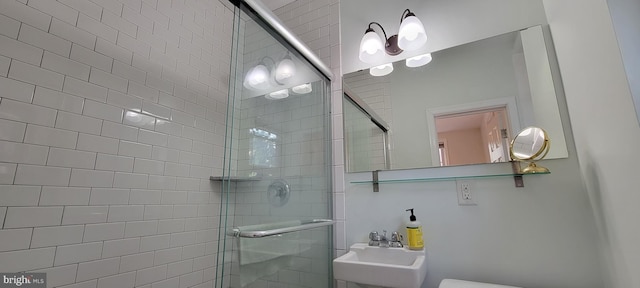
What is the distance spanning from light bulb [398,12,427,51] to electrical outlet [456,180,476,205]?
2.78ft

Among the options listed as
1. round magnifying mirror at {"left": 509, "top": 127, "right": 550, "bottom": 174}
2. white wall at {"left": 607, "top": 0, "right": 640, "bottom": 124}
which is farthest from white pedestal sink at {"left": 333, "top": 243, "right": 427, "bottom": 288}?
white wall at {"left": 607, "top": 0, "right": 640, "bottom": 124}

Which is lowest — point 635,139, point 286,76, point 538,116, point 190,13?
point 635,139

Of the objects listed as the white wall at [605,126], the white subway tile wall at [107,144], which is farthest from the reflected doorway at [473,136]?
the white subway tile wall at [107,144]

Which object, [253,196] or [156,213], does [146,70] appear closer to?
[156,213]

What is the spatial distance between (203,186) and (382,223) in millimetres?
1320

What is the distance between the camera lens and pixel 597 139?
865mm

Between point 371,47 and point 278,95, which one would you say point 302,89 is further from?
point 371,47

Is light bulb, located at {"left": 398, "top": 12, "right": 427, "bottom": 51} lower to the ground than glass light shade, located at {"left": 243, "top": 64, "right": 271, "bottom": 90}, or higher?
higher

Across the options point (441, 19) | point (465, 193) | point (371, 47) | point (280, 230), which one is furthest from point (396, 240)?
point (441, 19)

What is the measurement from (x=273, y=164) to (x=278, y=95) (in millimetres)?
385

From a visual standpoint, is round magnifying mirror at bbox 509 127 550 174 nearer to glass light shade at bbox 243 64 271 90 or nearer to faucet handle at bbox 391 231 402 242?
faucet handle at bbox 391 231 402 242

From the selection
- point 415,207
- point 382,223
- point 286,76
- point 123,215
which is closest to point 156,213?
point 123,215

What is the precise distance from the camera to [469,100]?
1.35 metres

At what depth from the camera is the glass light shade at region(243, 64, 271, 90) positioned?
116 cm
